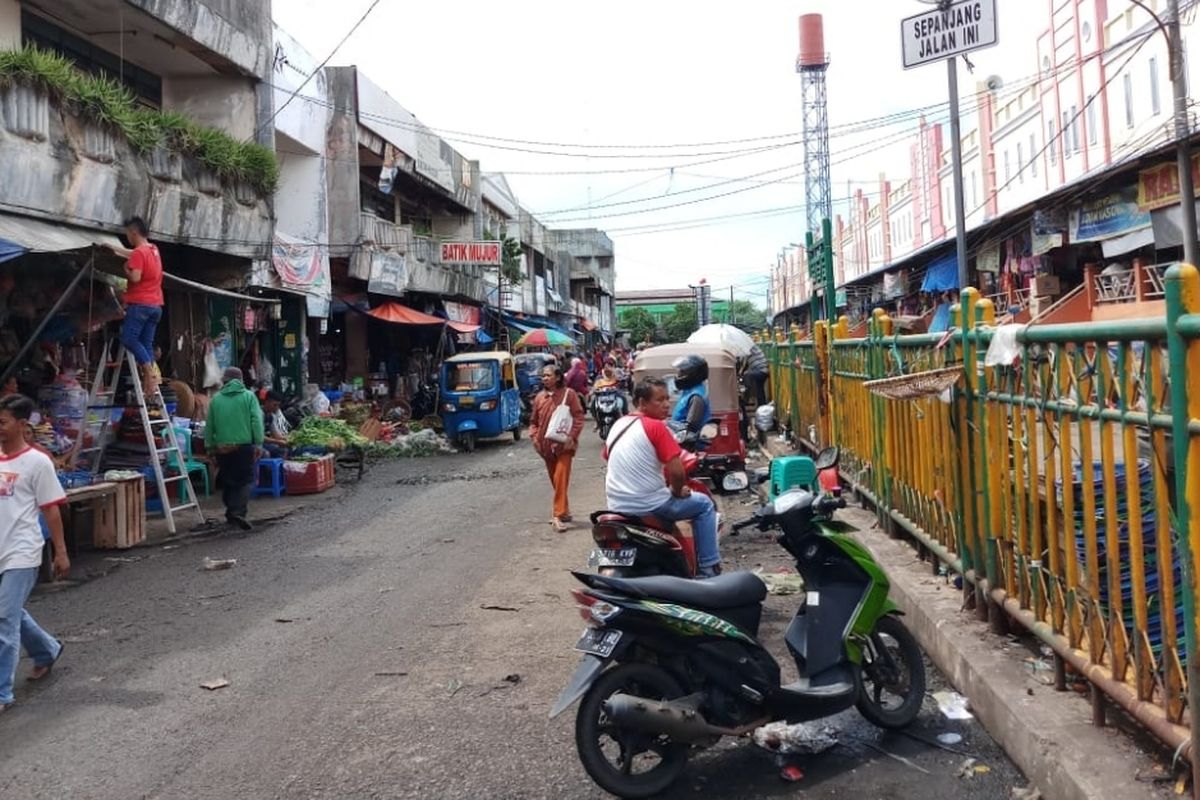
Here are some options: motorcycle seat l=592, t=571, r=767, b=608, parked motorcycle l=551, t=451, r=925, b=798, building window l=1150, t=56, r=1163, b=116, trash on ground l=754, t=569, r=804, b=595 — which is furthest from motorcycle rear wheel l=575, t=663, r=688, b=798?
building window l=1150, t=56, r=1163, b=116

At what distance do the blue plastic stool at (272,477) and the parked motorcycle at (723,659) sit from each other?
33.2 ft

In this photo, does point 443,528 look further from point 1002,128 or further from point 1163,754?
point 1002,128

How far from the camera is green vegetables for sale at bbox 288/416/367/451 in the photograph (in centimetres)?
1535

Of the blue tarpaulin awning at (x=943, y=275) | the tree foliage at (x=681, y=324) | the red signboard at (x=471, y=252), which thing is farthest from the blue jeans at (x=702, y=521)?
the tree foliage at (x=681, y=324)

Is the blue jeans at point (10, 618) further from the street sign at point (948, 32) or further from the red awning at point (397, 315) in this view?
the red awning at point (397, 315)

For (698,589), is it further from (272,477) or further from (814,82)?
(814,82)

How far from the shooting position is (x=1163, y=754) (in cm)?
333

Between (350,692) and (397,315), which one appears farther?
(397,315)

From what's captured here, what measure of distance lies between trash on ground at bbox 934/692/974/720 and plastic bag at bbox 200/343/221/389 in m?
12.7

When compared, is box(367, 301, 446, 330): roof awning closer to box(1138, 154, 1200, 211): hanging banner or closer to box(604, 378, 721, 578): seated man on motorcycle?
box(1138, 154, 1200, 211): hanging banner

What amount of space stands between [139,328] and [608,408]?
32.3ft

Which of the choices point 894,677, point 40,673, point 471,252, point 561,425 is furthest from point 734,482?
point 471,252

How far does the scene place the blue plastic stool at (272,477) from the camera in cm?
1338

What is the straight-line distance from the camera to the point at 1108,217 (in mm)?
13109
